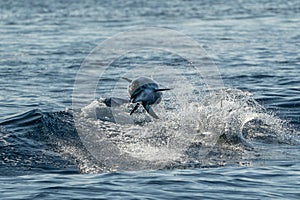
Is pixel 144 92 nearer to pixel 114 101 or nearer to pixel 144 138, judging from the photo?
pixel 144 138

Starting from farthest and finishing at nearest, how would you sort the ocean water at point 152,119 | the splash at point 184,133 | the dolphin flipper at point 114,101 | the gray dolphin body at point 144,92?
the dolphin flipper at point 114,101, the splash at point 184,133, the gray dolphin body at point 144,92, the ocean water at point 152,119

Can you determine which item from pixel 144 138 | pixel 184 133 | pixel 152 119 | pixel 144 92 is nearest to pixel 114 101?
pixel 152 119

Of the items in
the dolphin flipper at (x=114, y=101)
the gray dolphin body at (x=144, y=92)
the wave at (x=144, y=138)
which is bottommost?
the wave at (x=144, y=138)

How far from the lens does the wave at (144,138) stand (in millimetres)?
16359

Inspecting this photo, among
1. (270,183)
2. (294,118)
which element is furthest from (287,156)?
(294,118)

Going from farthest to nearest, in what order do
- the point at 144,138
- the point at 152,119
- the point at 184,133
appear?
the point at 152,119
the point at 184,133
the point at 144,138

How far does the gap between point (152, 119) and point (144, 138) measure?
5.02ft

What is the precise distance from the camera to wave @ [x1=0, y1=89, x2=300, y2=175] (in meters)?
16.4

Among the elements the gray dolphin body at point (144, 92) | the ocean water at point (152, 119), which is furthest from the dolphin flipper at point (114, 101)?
the gray dolphin body at point (144, 92)

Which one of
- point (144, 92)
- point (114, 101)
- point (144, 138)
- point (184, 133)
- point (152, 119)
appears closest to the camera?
point (144, 92)

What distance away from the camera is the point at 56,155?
55.3 ft

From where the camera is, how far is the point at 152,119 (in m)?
19.7

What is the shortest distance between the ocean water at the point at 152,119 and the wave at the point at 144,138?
26 mm

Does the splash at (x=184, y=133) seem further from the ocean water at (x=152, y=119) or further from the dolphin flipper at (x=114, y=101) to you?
the dolphin flipper at (x=114, y=101)
